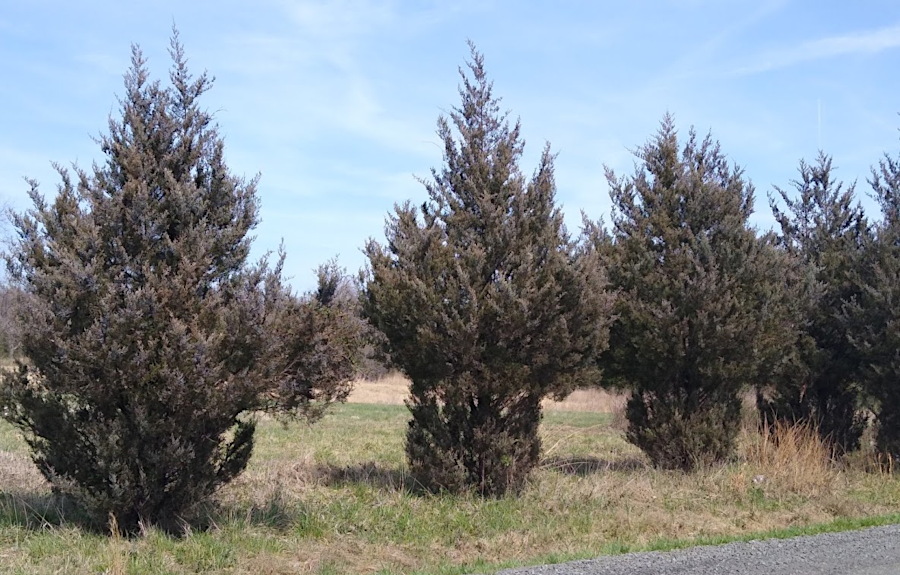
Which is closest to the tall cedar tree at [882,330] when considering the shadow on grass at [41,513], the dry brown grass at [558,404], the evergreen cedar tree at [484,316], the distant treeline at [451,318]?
the distant treeline at [451,318]

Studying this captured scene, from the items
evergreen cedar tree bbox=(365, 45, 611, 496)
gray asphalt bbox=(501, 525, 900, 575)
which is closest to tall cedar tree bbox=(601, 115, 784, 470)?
evergreen cedar tree bbox=(365, 45, 611, 496)

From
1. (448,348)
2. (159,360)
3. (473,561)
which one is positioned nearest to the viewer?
(159,360)

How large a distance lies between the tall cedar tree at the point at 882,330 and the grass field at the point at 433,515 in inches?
30.9

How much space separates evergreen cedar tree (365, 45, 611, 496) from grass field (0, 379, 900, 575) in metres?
0.58

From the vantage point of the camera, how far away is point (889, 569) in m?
7.00

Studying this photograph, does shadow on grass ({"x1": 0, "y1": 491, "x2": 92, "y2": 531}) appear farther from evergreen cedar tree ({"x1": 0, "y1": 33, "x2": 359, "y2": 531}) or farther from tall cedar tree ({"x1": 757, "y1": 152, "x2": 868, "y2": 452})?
tall cedar tree ({"x1": 757, "y1": 152, "x2": 868, "y2": 452})

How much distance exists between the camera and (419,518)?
8656 millimetres

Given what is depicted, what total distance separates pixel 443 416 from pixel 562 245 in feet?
→ 8.60

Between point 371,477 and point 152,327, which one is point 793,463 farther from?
point 152,327

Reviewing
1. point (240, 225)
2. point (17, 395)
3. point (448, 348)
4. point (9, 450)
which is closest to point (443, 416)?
point (448, 348)

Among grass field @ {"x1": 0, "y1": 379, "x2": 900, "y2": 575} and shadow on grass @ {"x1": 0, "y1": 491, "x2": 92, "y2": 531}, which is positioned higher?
shadow on grass @ {"x1": 0, "y1": 491, "x2": 92, "y2": 531}

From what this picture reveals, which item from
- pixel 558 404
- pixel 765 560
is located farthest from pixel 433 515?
pixel 558 404

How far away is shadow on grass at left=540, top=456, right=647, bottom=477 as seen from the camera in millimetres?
12000

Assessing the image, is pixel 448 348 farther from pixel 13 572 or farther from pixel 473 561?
pixel 13 572
